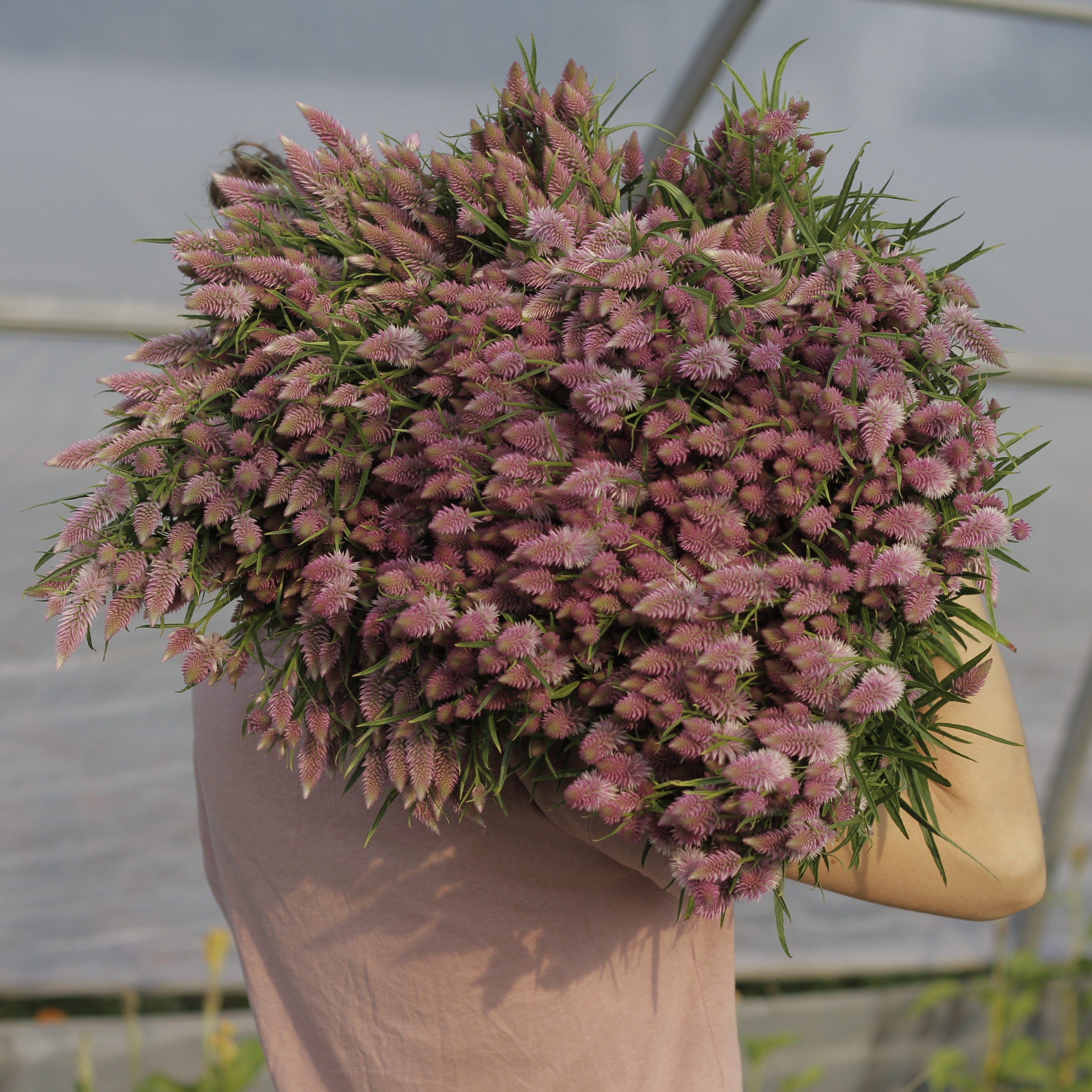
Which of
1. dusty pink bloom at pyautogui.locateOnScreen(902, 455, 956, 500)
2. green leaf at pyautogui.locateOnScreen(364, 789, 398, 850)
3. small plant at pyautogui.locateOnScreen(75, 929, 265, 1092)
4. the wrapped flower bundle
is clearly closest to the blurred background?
small plant at pyautogui.locateOnScreen(75, 929, 265, 1092)

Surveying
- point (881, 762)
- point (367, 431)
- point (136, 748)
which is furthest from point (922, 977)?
point (367, 431)

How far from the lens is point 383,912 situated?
1.00 metres

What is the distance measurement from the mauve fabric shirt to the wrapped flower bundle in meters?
0.16

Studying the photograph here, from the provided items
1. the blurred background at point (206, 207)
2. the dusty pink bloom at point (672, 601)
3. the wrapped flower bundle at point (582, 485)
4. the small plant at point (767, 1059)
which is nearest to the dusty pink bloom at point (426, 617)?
the wrapped flower bundle at point (582, 485)

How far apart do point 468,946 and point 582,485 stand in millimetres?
546

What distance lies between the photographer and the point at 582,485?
2.26ft

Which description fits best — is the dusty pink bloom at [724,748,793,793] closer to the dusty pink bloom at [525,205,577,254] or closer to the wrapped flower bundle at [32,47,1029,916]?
the wrapped flower bundle at [32,47,1029,916]

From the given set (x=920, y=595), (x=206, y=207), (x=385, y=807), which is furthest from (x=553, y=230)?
(x=206, y=207)

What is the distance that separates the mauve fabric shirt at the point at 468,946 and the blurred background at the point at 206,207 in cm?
224

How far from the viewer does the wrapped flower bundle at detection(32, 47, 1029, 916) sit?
69cm

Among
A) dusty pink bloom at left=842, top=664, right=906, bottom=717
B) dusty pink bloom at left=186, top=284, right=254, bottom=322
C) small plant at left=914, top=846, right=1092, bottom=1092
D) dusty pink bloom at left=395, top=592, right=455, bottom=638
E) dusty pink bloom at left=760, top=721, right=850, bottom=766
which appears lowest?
small plant at left=914, top=846, right=1092, bottom=1092

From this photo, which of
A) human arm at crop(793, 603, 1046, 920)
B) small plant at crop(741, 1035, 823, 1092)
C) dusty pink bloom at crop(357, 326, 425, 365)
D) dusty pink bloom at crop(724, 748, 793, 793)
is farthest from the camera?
small plant at crop(741, 1035, 823, 1092)

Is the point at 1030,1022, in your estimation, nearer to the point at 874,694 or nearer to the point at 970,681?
the point at 970,681

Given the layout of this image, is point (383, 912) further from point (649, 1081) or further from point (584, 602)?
point (584, 602)
